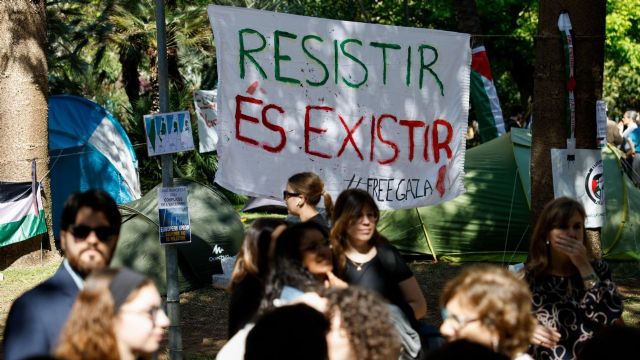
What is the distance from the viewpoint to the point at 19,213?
39.7 feet

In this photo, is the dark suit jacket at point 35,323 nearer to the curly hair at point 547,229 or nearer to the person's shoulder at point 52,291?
the person's shoulder at point 52,291

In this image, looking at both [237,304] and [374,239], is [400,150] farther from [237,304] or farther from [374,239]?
[237,304]

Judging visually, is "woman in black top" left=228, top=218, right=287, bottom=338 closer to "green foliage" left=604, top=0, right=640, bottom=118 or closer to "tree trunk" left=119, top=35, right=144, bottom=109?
"tree trunk" left=119, top=35, right=144, bottom=109

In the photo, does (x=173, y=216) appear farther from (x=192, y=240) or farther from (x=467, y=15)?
(x=467, y=15)

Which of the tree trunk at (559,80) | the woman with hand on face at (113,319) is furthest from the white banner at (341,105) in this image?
the woman with hand on face at (113,319)

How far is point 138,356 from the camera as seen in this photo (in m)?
2.89

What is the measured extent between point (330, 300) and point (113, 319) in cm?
Result: 82

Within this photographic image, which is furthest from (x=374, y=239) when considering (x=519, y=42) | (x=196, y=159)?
(x=519, y=42)

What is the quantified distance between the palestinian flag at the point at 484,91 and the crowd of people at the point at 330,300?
358 inches

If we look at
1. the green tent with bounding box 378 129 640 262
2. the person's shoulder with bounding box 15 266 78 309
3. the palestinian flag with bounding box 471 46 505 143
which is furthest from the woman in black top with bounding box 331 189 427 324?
the palestinian flag with bounding box 471 46 505 143

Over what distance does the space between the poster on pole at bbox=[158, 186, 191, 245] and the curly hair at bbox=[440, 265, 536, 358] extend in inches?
135

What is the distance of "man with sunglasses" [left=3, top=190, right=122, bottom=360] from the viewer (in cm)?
322

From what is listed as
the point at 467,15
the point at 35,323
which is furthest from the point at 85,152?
the point at 35,323

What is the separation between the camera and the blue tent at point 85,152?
52.4ft
